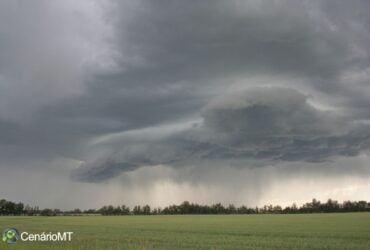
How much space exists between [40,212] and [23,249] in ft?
587

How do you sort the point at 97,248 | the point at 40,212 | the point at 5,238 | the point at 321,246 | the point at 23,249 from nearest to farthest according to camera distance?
the point at 23,249 < the point at 97,248 < the point at 321,246 < the point at 5,238 < the point at 40,212

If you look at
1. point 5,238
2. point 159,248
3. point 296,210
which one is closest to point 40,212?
point 296,210

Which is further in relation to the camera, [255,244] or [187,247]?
[255,244]

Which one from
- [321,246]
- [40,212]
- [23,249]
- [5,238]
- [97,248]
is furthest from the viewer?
[40,212]

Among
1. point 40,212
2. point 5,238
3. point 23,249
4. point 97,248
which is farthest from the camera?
point 40,212

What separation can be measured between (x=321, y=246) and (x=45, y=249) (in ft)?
65.6

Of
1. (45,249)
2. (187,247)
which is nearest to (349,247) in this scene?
(187,247)

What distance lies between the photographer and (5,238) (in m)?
39.8

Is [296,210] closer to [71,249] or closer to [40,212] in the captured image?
[40,212]

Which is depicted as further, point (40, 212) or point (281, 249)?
point (40, 212)

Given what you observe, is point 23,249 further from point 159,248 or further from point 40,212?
point 40,212

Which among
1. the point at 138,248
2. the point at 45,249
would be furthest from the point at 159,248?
the point at 45,249

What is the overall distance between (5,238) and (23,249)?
40.6ft

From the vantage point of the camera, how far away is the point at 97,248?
31344mm
